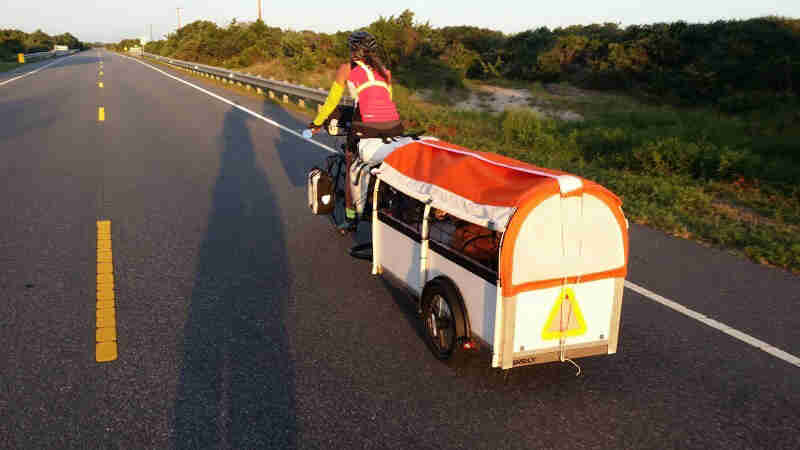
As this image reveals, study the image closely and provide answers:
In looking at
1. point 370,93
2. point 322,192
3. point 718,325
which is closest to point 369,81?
point 370,93

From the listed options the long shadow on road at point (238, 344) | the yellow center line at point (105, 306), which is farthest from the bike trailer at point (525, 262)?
the yellow center line at point (105, 306)

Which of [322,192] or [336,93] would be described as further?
[322,192]

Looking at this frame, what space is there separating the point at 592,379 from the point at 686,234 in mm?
3859

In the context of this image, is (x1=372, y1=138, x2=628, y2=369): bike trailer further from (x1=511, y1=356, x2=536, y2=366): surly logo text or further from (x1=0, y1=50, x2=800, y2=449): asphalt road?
(x1=0, y1=50, x2=800, y2=449): asphalt road

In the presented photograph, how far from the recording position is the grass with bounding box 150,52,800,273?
7.10 metres

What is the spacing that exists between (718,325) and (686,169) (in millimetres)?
6941

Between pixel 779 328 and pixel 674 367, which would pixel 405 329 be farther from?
pixel 779 328

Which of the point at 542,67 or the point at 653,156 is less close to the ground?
the point at 542,67

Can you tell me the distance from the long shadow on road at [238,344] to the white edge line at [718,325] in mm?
3186

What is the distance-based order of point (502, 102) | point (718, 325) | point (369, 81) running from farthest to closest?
point (502, 102), point (369, 81), point (718, 325)

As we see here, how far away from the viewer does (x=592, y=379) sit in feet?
12.9

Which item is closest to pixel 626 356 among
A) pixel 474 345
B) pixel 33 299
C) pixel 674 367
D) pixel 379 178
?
pixel 674 367

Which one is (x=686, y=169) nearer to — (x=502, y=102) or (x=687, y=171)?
(x=687, y=171)

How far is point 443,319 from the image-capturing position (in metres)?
4.07
